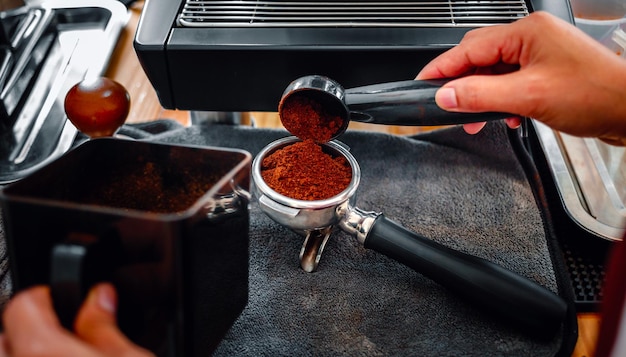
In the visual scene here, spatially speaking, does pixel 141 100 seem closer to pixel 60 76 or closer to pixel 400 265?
pixel 60 76

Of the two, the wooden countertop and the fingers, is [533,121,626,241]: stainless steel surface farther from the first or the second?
the fingers

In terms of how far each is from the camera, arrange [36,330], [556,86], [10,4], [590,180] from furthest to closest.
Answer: [10,4], [590,180], [556,86], [36,330]

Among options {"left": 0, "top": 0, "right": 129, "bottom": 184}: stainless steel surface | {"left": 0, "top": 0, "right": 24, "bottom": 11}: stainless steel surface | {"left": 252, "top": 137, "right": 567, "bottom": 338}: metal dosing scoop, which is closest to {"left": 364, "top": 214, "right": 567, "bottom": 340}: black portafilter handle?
{"left": 252, "top": 137, "right": 567, "bottom": 338}: metal dosing scoop

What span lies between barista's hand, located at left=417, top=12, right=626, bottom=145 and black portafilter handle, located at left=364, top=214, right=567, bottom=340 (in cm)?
12

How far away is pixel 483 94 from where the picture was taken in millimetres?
458

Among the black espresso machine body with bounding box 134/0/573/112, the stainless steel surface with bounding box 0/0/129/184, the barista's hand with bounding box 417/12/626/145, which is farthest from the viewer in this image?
the stainless steel surface with bounding box 0/0/129/184

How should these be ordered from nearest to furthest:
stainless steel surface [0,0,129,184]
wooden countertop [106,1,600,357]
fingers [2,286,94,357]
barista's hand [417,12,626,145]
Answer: fingers [2,286,94,357], barista's hand [417,12,626,145], stainless steel surface [0,0,129,184], wooden countertop [106,1,600,357]

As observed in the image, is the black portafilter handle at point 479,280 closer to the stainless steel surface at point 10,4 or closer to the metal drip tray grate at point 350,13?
the metal drip tray grate at point 350,13

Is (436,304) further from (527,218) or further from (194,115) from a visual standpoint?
(194,115)

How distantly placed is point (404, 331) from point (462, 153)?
0.28 m

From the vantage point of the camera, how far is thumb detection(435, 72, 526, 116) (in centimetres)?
45

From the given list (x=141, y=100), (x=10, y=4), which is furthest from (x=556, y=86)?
(x=10, y=4)

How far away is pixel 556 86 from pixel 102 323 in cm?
37

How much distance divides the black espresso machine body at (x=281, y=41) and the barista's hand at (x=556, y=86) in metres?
0.10
